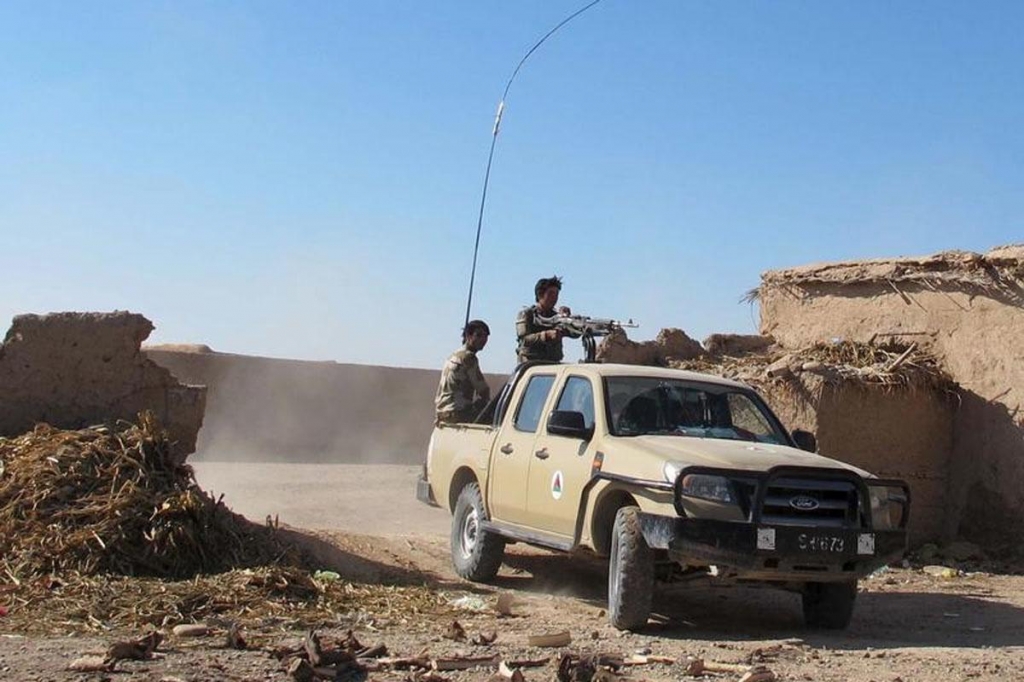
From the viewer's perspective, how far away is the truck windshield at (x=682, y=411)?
927 centimetres

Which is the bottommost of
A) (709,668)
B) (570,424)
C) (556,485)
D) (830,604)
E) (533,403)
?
(709,668)

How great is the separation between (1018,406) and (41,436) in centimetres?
918

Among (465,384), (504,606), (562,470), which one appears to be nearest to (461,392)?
(465,384)

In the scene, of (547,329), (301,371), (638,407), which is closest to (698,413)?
(638,407)

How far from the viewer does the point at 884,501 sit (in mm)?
8617

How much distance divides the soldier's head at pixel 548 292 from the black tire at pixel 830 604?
4049 mm

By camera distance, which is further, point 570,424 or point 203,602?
point 570,424

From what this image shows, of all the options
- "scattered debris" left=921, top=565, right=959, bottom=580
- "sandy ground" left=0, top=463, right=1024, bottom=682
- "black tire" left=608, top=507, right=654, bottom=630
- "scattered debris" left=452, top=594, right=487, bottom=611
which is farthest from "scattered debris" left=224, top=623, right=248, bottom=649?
"scattered debris" left=921, top=565, right=959, bottom=580

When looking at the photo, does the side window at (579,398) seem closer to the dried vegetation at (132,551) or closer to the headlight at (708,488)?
the headlight at (708,488)

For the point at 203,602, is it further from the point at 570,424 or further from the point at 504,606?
the point at 570,424

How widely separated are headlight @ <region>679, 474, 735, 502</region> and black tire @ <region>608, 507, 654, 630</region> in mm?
450

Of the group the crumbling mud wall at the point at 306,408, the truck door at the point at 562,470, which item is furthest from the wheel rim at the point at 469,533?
the crumbling mud wall at the point at 306,408

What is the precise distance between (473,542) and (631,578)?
109 inches

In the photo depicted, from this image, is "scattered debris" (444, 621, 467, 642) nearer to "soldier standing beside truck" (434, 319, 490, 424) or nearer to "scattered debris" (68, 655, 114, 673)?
"scattered debris" (68, 655, 114, 673)
